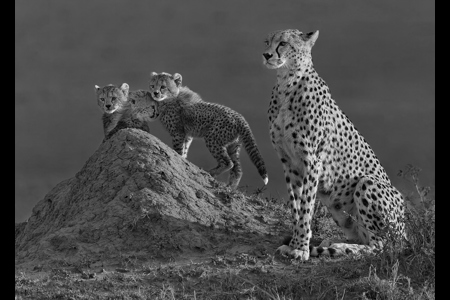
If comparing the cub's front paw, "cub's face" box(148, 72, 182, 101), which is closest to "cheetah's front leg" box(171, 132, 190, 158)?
"cub's face" box(148, 72, 182, 101)

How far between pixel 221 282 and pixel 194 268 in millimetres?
393

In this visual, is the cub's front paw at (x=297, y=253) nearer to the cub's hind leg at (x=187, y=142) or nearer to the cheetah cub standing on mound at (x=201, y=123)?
the cheetah cub standing on mound at (x=201, y=123)

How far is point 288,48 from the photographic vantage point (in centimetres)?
684

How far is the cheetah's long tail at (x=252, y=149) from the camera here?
1055cm

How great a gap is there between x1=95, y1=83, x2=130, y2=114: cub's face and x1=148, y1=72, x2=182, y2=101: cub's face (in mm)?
1040

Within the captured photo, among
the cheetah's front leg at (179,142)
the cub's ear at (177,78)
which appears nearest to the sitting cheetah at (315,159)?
the cheetah's front leg at (179,142)

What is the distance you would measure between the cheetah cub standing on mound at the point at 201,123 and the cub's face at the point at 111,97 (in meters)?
0.51

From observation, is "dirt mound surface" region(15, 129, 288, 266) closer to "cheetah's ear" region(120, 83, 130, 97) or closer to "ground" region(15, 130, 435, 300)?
"ground" region(15, 130, 435, 300)

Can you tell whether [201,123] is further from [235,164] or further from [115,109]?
[115,109]

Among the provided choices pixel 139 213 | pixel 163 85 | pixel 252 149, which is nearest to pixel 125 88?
pixel 163 85

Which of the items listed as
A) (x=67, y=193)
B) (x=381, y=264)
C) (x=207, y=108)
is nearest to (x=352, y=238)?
(x=381, y=264)

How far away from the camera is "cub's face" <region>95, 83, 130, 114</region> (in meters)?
9.56

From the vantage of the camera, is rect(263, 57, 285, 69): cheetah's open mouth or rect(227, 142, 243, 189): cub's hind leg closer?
rect(263, 57, 285, 69): cheetah's open mouth

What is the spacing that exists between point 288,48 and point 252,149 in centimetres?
382
